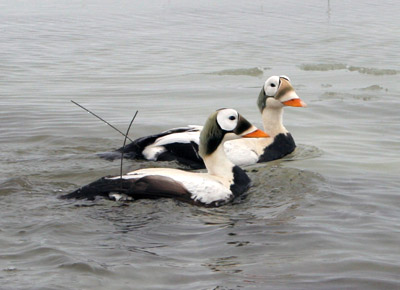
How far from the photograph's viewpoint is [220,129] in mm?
6895

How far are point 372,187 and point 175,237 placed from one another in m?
2.15

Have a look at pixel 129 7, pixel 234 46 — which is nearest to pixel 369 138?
pixel 234 46

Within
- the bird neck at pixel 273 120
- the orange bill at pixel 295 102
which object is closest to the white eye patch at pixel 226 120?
the orange bill at pixel 295 102

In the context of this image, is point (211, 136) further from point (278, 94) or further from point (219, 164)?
point (278, 94)

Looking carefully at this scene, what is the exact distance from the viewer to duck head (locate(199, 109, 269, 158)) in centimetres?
689

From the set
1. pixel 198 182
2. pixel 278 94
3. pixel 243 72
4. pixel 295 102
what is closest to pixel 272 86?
pixel 278 94

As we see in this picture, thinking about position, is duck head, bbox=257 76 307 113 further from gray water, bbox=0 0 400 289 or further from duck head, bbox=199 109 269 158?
duck head, bbox=199 109 269 158

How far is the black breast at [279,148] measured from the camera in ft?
27.6

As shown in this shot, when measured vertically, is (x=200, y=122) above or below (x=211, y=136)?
below

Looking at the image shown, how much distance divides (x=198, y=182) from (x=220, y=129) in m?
0.62

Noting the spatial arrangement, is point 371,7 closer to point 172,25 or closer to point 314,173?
point 172,25

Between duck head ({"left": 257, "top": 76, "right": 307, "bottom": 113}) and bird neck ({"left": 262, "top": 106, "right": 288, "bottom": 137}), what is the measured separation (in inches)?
2.2

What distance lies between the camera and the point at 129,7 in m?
22.2

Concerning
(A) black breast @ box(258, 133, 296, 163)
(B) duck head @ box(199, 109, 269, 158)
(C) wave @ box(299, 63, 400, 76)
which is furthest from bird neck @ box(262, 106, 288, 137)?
(C) wave @ box(299, 63, 400, 76)
